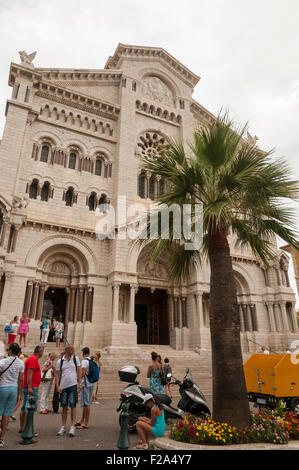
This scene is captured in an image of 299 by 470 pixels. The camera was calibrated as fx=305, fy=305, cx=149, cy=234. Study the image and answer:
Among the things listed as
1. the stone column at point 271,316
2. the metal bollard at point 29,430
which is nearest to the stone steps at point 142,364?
the metal bollard at point 29,430

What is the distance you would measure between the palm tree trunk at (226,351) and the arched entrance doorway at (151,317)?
15613mm

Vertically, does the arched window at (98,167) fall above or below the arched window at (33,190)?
above

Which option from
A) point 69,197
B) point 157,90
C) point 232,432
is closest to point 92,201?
point 69,197

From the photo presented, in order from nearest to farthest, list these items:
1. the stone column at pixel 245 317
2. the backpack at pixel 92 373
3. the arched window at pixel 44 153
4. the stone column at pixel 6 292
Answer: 1. the backpack at pixel 92 373
2. the stone column at pixel 6 292
3. the arched window at pixel 44 153
4. the stone column at pixel 245 317

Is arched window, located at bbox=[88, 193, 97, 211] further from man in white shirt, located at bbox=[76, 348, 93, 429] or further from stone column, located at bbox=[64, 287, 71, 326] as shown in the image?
man in white shirt, located at bbox=[76, 348, 93, 429]

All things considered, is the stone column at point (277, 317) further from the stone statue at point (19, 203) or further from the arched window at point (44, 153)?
the arched window at point (44, 153)

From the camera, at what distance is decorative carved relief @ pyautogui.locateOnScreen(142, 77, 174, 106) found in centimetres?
2619

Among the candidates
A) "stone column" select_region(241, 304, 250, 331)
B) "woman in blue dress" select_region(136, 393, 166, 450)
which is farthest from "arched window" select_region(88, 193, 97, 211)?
"woman in blue dress" select_region(136, 393, 166, 450)

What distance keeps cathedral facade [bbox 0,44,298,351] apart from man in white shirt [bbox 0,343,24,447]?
10561 millimetres

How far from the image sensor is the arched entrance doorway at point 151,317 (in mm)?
21719

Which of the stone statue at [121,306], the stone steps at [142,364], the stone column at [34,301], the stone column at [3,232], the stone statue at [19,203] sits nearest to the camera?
the stone steps at [142,364]

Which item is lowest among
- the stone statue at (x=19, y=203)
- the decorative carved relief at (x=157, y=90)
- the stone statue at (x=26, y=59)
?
the stone statue at (x=19, y=203)
